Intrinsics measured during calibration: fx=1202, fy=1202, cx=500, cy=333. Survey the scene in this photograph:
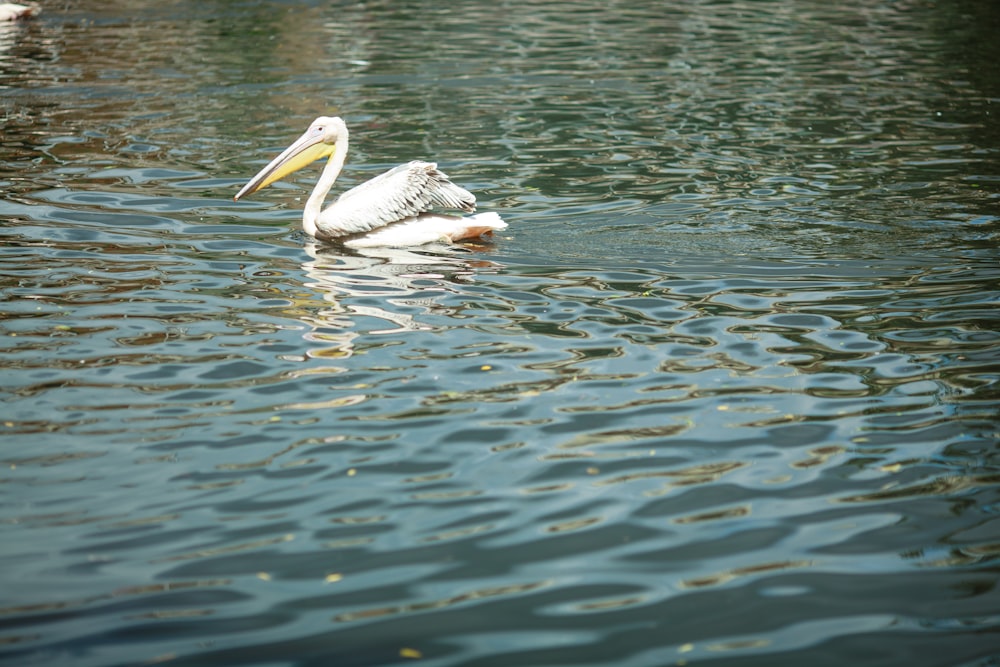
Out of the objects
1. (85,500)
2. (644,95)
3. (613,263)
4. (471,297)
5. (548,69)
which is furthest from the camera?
(548,69)

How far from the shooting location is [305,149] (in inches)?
400

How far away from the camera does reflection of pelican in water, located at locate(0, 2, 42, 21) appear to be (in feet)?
75.8

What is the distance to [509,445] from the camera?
19.6ft

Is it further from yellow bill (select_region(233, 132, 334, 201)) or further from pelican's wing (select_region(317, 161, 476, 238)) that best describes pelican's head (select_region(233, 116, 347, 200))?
pelican's wing (select_region(317, 161, 476, 238))

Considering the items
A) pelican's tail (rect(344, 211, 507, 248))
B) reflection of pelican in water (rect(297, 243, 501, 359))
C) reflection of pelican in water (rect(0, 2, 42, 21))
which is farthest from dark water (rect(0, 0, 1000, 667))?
reflection of pelican in water (rect(0, 2, 42, 21))

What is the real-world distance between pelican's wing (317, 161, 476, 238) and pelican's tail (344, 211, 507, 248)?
6 centimetres

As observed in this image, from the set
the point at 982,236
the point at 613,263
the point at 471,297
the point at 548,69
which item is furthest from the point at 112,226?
the point at 548,69

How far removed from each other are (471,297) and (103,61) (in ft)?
40.7

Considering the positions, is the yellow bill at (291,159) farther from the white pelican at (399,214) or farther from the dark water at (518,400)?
the dark water at (518,400)

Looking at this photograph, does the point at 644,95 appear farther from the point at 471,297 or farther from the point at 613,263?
the point at 471,297

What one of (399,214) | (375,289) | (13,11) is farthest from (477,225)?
(13,11)

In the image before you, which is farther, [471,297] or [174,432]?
[471,297]

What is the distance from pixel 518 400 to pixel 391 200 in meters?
3.49

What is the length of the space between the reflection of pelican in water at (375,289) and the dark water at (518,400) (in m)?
0.04
